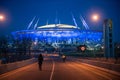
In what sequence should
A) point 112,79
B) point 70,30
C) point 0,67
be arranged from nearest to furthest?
point 112,79
point 0,67
point 70,30

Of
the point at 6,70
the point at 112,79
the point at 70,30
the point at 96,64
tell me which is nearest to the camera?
the point at 112,79

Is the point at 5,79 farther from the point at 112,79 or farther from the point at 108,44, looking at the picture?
the point at 108,44

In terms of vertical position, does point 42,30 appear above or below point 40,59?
above

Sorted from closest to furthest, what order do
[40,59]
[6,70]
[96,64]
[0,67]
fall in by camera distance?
[0,67] → [6,70] → [40,59] → [96,64]

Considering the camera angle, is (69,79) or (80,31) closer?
(69,79)

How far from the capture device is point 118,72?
80.7 feet

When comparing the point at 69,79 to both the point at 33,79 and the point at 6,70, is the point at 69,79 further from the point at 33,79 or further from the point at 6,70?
the point at 6,70

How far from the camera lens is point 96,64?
37875 millimetres

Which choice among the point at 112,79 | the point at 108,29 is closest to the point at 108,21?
the point at 108,29

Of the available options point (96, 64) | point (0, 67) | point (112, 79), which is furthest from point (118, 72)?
point (96, 64)

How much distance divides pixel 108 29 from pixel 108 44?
316cm

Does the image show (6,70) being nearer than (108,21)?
Yes

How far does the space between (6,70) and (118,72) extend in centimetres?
1012

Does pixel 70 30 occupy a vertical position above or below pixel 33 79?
above
